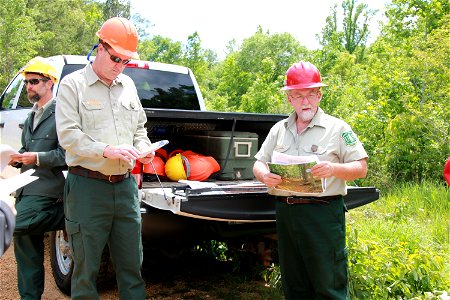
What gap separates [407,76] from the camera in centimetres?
843

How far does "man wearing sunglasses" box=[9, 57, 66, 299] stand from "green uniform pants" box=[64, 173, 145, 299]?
0.53 meters

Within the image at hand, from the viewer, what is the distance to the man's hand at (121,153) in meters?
2.92

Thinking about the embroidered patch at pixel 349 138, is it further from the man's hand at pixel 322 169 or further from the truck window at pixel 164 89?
the truck window at pixel 164 89

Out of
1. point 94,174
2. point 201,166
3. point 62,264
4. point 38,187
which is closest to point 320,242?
point 94,174

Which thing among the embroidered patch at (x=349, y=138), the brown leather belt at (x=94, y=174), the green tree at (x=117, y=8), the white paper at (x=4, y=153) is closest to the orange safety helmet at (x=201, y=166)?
the brown leather belt at (x=94, y=174)

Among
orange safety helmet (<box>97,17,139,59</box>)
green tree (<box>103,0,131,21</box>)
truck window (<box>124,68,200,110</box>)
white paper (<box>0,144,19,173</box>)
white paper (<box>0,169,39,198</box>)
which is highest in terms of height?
green tree (<box>103,0,131,21</box>)

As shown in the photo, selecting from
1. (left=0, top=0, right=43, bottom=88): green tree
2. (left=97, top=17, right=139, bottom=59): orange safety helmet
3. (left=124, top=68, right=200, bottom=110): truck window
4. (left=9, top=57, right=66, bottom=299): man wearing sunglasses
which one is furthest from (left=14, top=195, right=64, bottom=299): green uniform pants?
(left=0, top=0, right=43, bottom=88): green tree

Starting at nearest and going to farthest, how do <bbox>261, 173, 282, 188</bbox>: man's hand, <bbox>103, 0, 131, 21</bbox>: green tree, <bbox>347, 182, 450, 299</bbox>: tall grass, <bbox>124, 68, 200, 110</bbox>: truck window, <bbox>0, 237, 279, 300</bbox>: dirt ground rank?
<bbox>261, 173, 282, 188</bbox>: man's hand < <bbox>347, 182, 450, 299</bbox>: tall grass < <bbox>0, 237, 279, 300</bbox>: dirt ground < <bbox>124, 68, 200, 110</bbox>: truck window < <bbox>103, 0, 131, 21</bbox>: green tree

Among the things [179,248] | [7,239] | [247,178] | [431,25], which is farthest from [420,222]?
[431,25]

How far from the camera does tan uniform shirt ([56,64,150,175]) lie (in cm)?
302

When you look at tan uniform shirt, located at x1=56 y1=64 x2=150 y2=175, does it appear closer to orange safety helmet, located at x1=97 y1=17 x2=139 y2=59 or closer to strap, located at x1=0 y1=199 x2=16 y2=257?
orange safety helmet, located at x1=97 y1=17 x2=139 y2=59

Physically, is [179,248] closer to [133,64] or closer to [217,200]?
[217,200]

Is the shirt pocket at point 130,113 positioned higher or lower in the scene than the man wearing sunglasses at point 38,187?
higher

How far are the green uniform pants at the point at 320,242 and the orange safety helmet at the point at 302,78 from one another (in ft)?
2.43
